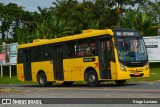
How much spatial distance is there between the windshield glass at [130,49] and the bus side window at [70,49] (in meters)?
3.29

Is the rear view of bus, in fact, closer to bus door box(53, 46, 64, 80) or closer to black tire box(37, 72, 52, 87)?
bus door box(53, 46, 64, 80)

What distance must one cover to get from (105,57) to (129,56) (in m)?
1.25

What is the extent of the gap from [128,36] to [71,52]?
12.4ft

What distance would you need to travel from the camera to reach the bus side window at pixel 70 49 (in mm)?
26000

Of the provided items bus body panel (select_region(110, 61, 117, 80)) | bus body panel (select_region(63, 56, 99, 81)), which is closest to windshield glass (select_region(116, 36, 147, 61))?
bus body panel (select_region(110, 61, 117, 80))

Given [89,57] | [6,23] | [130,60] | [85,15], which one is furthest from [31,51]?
[6,23]

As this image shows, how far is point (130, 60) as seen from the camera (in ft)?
77.3

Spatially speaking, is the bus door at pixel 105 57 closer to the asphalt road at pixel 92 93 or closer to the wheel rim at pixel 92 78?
the wheel rim at pixel 92 78

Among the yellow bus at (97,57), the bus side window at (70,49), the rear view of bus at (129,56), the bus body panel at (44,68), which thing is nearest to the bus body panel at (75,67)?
the yellow bus at (97,57)

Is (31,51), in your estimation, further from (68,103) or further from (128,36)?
(68,103)

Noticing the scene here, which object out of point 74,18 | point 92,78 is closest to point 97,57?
point 92,78

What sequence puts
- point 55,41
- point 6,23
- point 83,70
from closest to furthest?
point 83,70 < point 55,41 < point 6,23

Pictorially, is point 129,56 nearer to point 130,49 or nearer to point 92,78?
point 130,49

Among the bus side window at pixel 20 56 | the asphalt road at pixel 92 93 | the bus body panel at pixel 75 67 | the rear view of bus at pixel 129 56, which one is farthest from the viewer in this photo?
the bus side window at pixel 20 56
